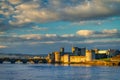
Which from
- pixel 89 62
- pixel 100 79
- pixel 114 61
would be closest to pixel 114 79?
pixel 100 79

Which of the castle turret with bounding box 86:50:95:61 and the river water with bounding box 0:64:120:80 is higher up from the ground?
the castle turret with bounding box 86:50:95:61

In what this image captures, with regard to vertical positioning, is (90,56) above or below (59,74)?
above

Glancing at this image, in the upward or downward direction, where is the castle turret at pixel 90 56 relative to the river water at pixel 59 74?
upward

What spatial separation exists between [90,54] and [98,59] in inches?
211

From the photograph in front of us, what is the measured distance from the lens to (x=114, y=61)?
172m

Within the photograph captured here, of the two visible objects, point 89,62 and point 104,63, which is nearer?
point 104,63

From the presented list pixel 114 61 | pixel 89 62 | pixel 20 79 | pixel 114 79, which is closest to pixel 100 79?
pixel 114 79

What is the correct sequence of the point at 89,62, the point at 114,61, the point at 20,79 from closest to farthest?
the point at 20,79 < the point at 114,61 < the point at 89,62

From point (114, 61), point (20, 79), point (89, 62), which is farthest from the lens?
point (89, 62)

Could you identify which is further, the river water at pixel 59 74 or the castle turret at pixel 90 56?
the castle turret at pixel 90 56

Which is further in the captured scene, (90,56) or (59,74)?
(90,56)

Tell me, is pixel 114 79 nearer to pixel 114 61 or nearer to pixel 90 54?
pixel 114 61

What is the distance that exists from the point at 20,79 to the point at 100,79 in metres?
13.3

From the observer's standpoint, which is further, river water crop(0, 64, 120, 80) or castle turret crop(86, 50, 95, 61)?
castle turret crop(86, 50, 95, 61)
